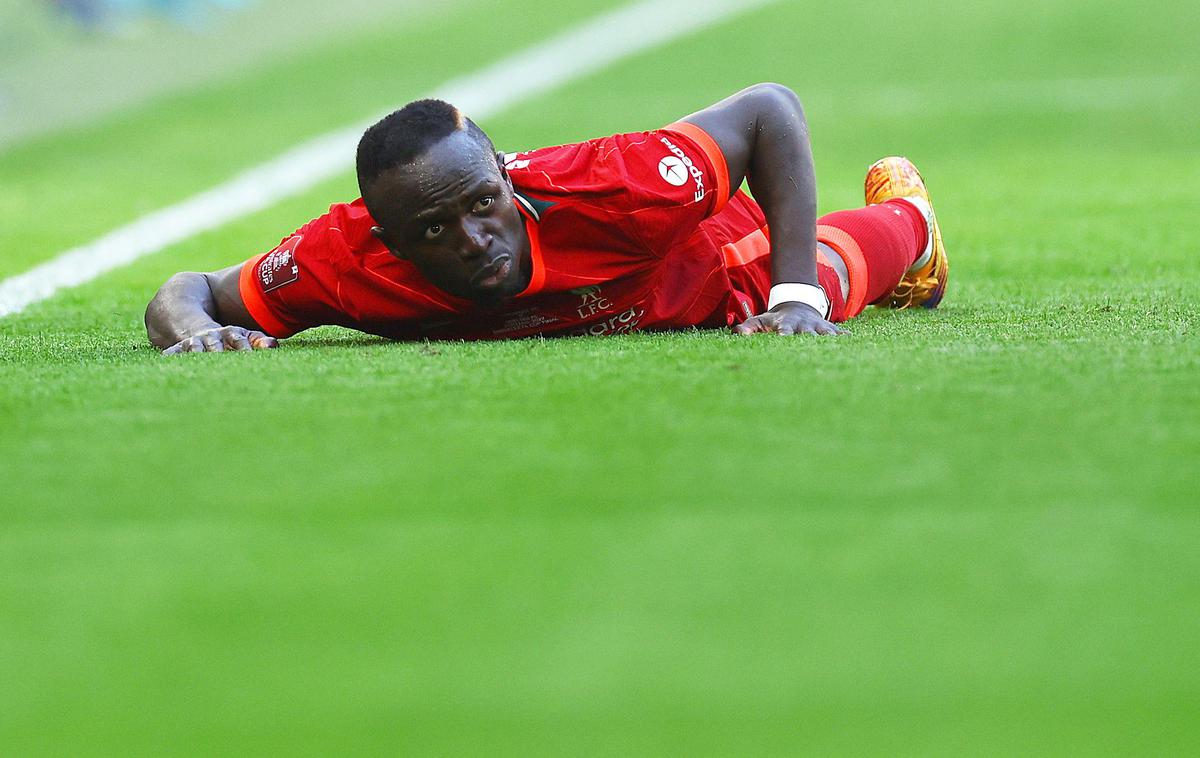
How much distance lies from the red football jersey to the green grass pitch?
0.34ft

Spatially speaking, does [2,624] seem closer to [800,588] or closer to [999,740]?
[800,588]

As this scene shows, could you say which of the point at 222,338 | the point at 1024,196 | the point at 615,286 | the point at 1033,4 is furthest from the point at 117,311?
the point at 1033,4

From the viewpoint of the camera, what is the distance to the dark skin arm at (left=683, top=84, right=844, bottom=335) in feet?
10.1

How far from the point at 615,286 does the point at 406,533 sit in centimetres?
147

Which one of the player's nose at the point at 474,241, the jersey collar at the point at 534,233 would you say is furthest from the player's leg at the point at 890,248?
the player's nose at the point at 474,241

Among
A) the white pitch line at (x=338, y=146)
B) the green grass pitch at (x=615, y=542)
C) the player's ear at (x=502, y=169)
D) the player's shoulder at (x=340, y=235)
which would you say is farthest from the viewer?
the white pitch line at (x=338, y=146)

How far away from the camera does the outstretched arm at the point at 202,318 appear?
2910mm

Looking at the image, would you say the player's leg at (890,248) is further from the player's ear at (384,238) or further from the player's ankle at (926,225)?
the player's ear at (384,238)

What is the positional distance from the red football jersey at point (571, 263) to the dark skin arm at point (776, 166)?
0.24 feet

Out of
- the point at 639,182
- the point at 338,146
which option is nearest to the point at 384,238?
the point at 639,182

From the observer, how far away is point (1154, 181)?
7.14 meters

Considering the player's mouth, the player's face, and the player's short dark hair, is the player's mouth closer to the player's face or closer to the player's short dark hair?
the player's face

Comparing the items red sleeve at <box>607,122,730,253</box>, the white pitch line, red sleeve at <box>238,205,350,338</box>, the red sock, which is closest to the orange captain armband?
red sleeve at <box>607,122,730,253</box>

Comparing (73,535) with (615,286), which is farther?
(615,286)
